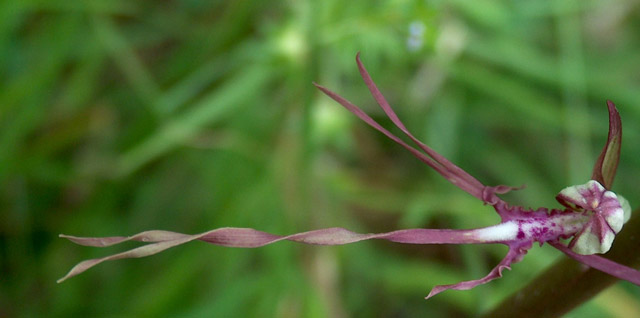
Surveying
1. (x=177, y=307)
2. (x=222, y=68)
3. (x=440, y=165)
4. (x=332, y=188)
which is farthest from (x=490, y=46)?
(x=440, y=165)

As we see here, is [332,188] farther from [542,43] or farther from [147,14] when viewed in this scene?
[542,43]

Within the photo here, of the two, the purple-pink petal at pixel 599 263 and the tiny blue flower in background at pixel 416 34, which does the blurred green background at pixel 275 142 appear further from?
the purple-pink petal at pixel 599 263

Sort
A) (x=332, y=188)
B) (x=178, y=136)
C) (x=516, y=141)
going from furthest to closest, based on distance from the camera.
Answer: (x=516, y=141), (x=332, y=188), (x=178, y=136)

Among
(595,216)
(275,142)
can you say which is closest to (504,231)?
(595,216)

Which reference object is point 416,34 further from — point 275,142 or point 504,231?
point 504,231

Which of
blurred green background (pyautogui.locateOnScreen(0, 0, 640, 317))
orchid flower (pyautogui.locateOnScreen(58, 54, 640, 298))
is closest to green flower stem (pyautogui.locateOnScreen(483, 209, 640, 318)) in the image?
orchid flower (pyautogui.locateOnScreen(58, 54, 640, 298))

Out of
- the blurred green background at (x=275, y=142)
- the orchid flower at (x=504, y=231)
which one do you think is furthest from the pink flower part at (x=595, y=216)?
the blurred green background at (x=275, y=142)
